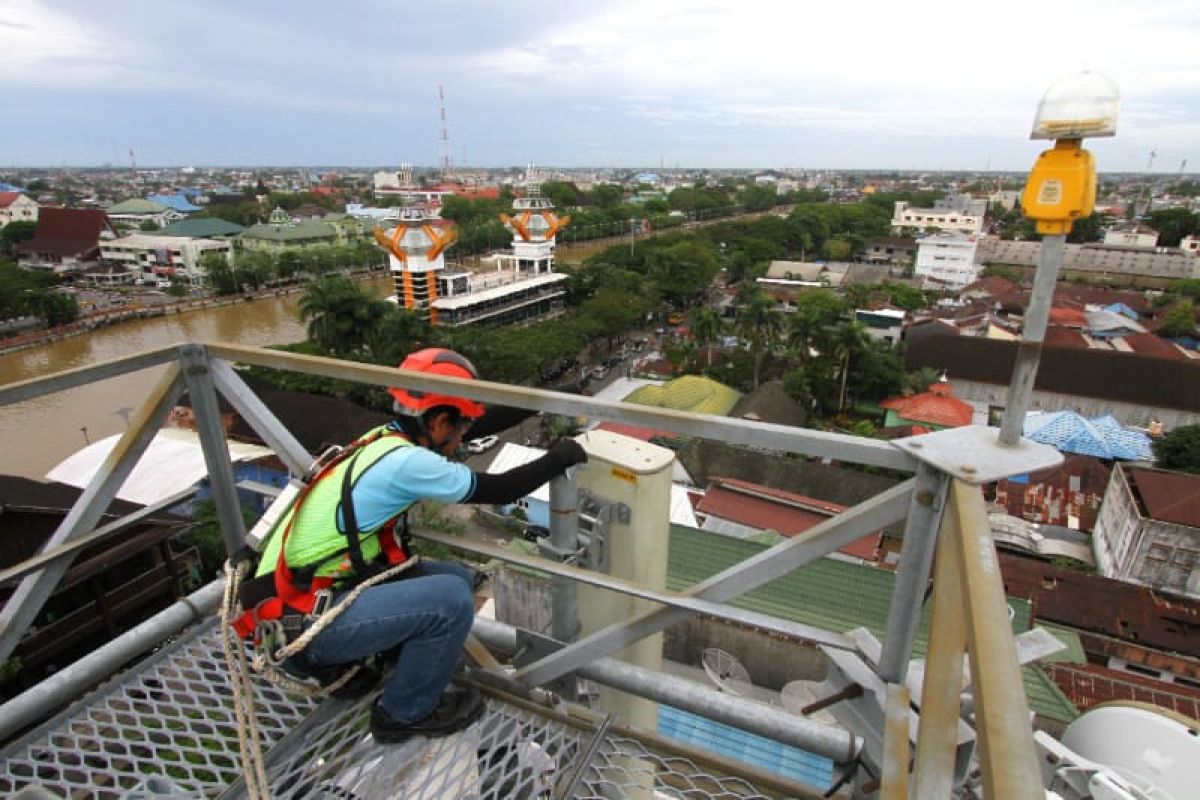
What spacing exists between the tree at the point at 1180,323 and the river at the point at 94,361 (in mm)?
33643

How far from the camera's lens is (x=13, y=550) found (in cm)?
659

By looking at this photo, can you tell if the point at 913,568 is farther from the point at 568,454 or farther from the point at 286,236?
the point at 286,236

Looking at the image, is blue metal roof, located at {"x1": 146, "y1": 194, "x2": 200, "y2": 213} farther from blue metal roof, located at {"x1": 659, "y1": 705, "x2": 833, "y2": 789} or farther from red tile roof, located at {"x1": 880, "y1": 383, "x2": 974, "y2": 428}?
blue metal roof, located at {"x1": 659, "y1": 705, "x2": 833, "y2": 789}

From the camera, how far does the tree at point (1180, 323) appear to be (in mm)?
26453

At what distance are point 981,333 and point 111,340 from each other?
109 ft

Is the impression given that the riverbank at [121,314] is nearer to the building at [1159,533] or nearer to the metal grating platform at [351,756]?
the metal grating platform at [351,756]

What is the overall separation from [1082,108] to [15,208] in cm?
7264

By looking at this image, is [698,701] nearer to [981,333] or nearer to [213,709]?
[213,709]

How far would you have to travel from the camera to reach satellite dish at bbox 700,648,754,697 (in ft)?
24.1

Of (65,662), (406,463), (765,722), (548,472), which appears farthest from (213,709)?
(65,662)

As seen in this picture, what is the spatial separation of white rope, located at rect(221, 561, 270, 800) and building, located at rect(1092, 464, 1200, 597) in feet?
40.4

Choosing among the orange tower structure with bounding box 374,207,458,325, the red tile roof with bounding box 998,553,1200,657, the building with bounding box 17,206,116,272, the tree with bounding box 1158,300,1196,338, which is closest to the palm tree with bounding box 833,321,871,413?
the red tile roof with bounding box 998,553,1200,657

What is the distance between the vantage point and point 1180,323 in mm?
26547

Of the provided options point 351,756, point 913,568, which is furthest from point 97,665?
point 913,568
